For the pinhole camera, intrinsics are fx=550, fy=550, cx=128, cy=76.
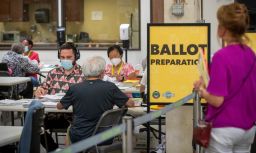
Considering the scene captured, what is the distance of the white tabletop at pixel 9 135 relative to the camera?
3.70 metres

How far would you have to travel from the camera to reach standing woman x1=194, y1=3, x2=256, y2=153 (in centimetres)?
325

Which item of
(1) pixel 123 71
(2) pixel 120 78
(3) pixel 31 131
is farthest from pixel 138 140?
(3) pixel 31 131

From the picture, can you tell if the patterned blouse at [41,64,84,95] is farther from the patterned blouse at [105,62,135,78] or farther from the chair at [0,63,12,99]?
the chair at [0,63,12,99]

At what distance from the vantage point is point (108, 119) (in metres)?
4.67

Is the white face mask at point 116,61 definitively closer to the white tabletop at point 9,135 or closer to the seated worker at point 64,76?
the seated worker at point 64,76

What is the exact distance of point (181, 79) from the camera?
194 inches

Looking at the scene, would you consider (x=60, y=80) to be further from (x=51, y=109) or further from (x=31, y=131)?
(x=31, y=131)

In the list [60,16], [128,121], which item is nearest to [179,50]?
[128,121]

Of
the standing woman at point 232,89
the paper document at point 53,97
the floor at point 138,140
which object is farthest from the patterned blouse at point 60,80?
the standing woman at point 232,89

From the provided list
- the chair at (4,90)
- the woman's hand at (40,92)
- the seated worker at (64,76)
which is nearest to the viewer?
the woman's hand at (40,92)

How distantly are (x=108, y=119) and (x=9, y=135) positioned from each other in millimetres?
1065

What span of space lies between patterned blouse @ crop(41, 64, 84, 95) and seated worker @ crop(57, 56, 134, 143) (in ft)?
4.68

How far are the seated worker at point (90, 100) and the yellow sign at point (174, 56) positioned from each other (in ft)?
1.24

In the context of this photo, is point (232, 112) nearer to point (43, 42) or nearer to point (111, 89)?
point (111, 89)
